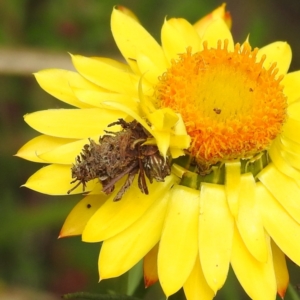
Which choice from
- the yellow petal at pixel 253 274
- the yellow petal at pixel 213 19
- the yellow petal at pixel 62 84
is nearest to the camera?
the yellow petal at pixel 253 274

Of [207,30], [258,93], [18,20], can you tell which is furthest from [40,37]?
[258,93]

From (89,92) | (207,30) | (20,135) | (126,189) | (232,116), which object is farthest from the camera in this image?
(20,135)

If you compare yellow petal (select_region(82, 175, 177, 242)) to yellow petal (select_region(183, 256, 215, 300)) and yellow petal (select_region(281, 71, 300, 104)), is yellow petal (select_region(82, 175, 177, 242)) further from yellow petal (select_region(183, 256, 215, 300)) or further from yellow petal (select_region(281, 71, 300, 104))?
yellow petal (select_region(281, 71, 300, 104))

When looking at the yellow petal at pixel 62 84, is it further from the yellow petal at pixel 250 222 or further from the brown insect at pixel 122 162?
the yellow petal at pixel 250 222

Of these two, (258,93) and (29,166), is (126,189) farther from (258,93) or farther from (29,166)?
(29,166)

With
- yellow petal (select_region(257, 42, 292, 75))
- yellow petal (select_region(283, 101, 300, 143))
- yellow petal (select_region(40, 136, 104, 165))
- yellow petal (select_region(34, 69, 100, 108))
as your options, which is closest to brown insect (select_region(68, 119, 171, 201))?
yellow petal (select_region(40, 136, 104, 165))

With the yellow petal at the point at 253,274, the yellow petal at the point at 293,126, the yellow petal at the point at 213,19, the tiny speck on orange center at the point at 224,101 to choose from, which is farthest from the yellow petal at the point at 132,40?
the yellow petal at the point at 253,274

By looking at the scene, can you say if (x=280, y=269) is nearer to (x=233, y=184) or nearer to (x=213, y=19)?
(x=233, y=184)
